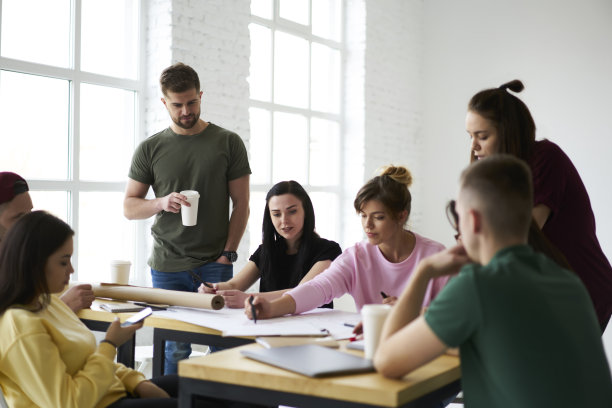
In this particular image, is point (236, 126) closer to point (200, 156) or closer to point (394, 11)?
point (200, 156)

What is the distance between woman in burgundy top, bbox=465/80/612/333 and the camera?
1953 millimetres

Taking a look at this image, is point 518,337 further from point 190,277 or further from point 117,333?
point 190,277

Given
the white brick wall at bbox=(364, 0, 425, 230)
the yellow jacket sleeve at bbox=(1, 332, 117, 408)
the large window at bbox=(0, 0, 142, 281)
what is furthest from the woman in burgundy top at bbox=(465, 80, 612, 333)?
the white brick wall at bbox=(364, 0, 425, 230)

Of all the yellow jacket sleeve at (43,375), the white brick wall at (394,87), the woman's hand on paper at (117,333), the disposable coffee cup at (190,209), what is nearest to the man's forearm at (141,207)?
the disposable coffee cup at (190,209)

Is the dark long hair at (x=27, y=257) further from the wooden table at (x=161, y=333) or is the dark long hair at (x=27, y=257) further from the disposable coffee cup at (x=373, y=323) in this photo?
the disposable coffee cup at (x=373, y=323)

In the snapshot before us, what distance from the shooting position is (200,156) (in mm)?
3160

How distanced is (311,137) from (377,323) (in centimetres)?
464

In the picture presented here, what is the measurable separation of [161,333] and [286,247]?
816 mm

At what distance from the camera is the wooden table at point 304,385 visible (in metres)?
1.31

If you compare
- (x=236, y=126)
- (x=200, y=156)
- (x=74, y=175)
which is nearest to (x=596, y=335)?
(x=200, y=156)

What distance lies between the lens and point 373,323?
1498 mm

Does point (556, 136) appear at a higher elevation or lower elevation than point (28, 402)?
higher

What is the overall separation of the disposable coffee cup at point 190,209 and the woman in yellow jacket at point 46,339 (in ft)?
3.43

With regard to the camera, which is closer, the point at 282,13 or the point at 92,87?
the point at 92,87
